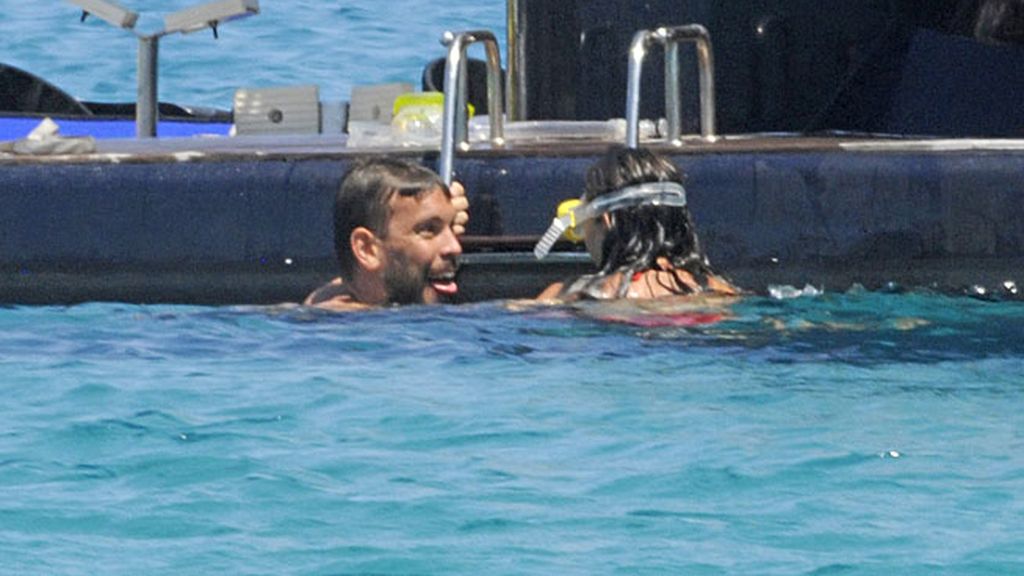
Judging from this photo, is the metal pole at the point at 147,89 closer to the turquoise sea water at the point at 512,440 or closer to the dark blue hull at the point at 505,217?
the dark blue hull at the point at 505,217

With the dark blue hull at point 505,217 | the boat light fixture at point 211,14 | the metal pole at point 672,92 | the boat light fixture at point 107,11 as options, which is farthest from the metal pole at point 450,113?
the boat light fixture at point 107,11

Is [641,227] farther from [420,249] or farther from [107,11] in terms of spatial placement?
[107,11]

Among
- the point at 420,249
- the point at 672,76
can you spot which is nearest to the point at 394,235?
the point at 420,249

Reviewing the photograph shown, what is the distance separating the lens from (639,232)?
276 inches

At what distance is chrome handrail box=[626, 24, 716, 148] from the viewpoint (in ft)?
23.7

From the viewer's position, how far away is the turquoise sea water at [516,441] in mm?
4551

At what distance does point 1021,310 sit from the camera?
281 inches

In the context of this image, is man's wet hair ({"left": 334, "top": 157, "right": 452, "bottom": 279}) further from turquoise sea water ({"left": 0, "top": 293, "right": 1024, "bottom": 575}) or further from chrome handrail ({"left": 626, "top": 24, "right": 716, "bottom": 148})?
chrome handrail ({"left": 626, "top": 24, "right": 716, "bottom": 148})

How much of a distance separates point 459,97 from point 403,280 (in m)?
0.70

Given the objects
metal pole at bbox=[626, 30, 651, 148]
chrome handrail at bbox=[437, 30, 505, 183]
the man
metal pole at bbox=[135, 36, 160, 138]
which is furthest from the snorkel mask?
metal pole at bbox=[135, 36, 160, 138]

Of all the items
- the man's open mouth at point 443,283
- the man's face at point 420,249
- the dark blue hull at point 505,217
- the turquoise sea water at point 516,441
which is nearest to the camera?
the turquoise sea water at point 516,441

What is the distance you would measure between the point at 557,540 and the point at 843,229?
2.98m

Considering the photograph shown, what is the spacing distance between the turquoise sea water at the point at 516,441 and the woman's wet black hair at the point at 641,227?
9.7 inches

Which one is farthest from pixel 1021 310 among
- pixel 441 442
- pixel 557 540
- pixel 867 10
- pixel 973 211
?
pixel 557 540
